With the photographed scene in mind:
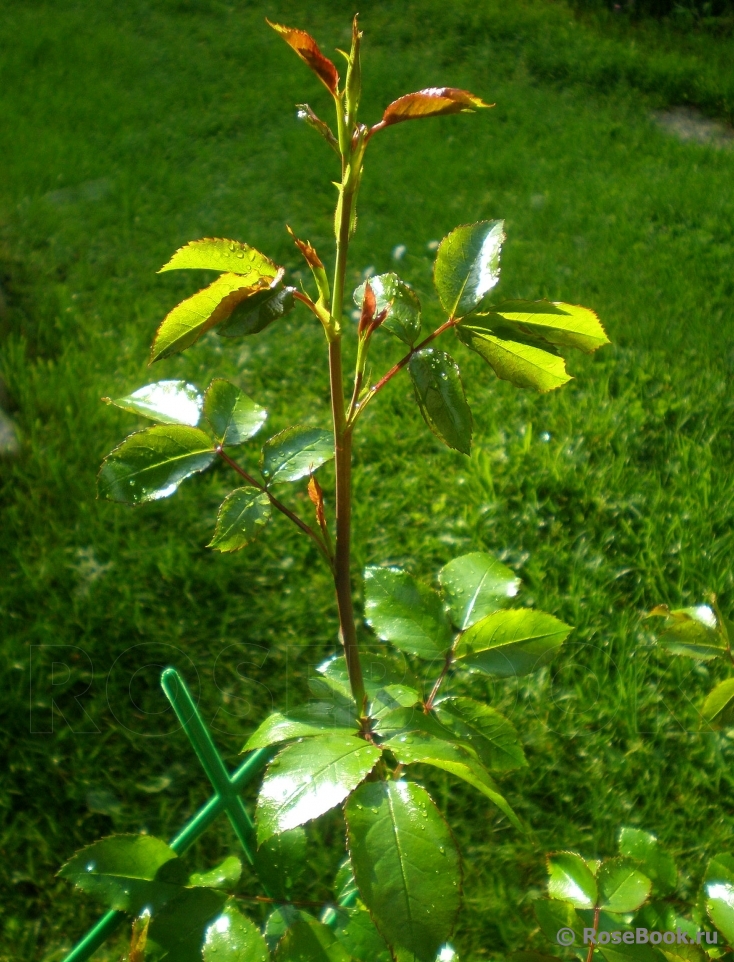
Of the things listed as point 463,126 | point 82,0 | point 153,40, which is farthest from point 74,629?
point 82,0

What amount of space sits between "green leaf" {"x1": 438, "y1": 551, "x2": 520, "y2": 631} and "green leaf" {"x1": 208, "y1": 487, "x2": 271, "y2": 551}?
27 centimetres

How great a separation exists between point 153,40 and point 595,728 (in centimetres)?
425

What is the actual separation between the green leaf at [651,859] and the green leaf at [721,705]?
0.19 m

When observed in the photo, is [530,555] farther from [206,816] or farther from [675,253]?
[675,253]

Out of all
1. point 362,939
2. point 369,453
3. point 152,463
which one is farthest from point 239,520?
point 369,453

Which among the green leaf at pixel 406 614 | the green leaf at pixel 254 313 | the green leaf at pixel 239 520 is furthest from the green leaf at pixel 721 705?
the green leaf at pixel 254 313

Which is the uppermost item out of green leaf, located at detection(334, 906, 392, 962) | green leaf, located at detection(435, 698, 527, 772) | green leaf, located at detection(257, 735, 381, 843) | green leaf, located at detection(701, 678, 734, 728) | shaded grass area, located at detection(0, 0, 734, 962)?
green leaf, located at detection(257, 735, 381, 843)

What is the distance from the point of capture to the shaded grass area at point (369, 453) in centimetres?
157

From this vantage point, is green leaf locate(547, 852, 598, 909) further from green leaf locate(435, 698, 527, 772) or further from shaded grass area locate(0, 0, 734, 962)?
shaded grass area locate(0, 0, 734, 962)

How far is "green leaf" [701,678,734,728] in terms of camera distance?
84cm

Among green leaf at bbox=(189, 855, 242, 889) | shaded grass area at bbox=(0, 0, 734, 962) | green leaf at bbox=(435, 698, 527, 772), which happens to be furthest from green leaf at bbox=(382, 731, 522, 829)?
shaded grass area at bbox=(0, 0, 734, 962)

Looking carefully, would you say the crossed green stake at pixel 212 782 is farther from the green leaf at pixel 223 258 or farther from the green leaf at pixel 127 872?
the green leaf at pixel 223 258

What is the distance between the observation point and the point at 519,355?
0.65 m

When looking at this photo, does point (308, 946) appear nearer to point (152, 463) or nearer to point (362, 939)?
point (362, 939)
